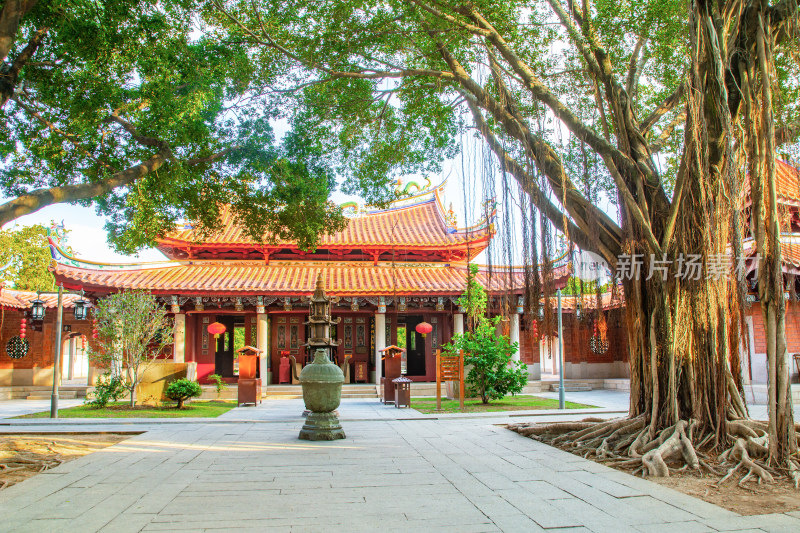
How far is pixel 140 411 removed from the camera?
38.2 ft

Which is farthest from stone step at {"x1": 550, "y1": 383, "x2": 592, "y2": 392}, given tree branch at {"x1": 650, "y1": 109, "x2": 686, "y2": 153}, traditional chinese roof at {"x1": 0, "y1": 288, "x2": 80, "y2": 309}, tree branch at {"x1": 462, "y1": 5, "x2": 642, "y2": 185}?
traditional chinese roof at {"x1": 0, "y1": 288, "x2": 80, "y2": 309}

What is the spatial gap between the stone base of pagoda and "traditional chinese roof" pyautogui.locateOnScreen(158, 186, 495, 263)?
1007 cm

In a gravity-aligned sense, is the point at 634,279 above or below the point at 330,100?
below

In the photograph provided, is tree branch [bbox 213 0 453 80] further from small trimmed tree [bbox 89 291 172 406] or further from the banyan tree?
small trimmed tree [bbox 89 291 172 406]

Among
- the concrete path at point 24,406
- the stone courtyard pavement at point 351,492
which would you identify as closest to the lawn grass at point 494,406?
the stone courtyard pavement at point 351,492

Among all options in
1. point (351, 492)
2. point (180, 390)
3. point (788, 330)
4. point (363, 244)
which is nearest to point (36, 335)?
point (180, 390)

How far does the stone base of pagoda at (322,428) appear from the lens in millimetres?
7277

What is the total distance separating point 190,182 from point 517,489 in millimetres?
5955

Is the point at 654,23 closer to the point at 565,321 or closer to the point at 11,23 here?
the point at 11,23

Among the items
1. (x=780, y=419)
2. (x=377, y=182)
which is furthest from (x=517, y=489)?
(x=377, y=182)

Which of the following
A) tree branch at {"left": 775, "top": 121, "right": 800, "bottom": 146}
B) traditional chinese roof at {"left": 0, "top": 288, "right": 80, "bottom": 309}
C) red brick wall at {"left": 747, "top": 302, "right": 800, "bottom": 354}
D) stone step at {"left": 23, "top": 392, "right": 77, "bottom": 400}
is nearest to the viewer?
tree branch at {"left": 775, "top": 121, "right": 800, "bottom": 146}

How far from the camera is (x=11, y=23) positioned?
4.98 m

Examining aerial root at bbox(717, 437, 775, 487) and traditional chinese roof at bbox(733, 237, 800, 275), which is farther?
traditional chinese roof at bbox(733, 237, 800, 275)

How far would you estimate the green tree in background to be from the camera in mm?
5938
